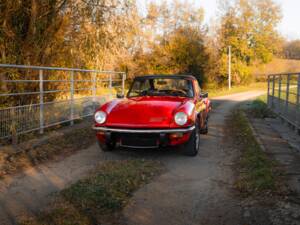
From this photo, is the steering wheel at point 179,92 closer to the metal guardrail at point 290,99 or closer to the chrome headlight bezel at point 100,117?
the chrome headlight bezel at point 100,117

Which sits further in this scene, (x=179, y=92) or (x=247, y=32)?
(x=247, y=32)

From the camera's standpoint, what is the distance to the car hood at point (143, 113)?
5.51m

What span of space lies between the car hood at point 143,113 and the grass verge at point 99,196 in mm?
749

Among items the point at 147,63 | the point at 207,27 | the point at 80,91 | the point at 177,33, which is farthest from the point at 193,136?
the point at 207,27

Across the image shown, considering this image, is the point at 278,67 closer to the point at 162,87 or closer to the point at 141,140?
the point at 162,87

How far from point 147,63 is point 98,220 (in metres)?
30.0

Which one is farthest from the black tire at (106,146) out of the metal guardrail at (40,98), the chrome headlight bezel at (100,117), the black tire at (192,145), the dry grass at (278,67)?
the dry grass at (278,67)

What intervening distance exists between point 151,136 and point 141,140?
184 mm

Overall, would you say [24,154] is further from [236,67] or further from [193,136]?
[236,67]

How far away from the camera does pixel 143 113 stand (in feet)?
18.5

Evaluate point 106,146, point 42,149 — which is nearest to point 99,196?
point 106,146

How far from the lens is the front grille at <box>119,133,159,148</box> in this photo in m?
5.48

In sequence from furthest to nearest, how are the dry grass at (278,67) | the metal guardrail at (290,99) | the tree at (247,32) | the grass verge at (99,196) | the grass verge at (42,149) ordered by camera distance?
the dry grass at (278,67) < the tree at (247,32) < the metal guardrail at (290,99) < the grass verge at (42,149) < the grass verge at (99,196)

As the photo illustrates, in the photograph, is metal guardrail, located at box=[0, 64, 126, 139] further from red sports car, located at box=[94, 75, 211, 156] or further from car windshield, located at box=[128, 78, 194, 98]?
car windshield, located at box=[128, 78, 194, 98]
